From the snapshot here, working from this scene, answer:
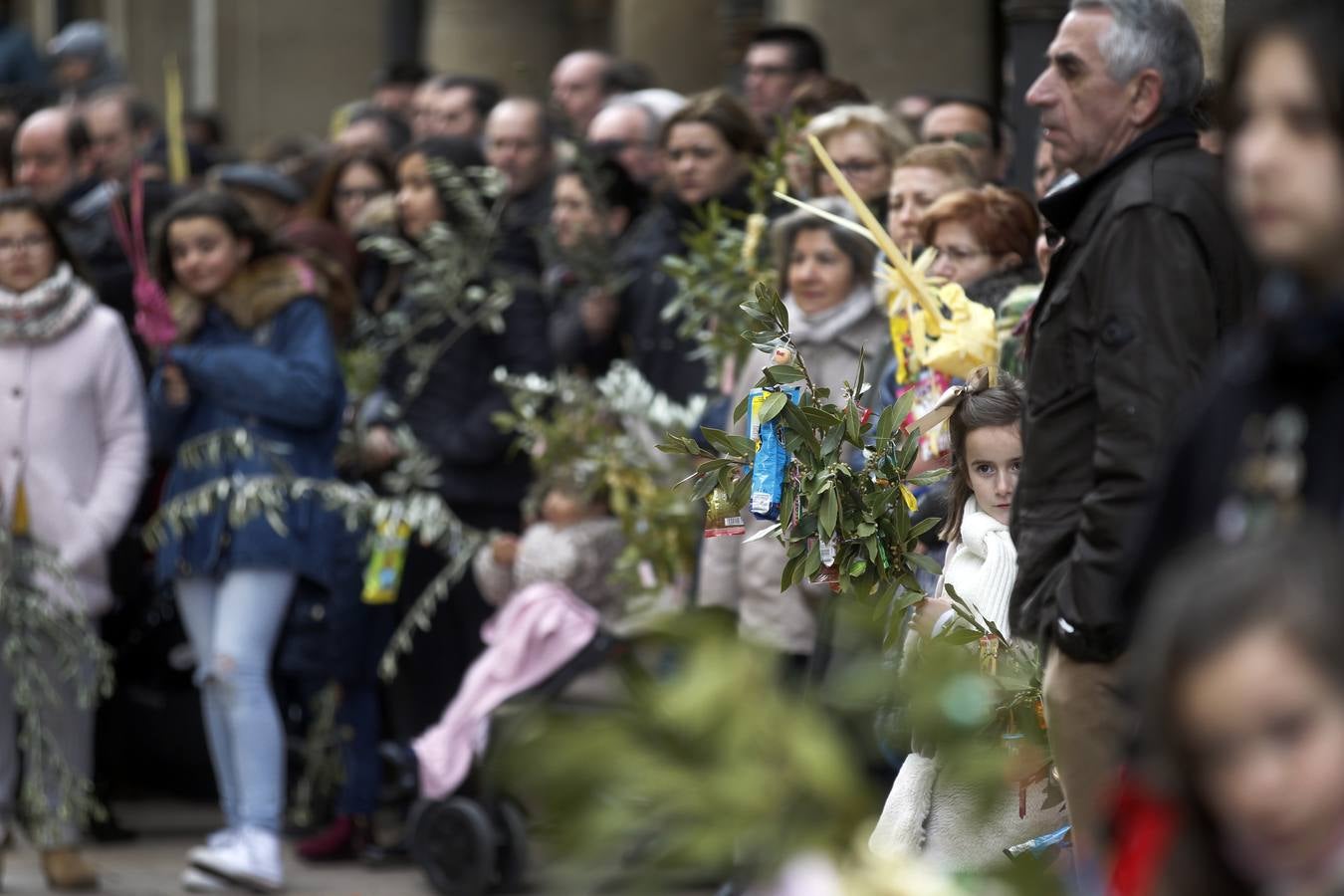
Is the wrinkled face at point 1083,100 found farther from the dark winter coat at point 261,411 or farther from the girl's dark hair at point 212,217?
the girl's dark hair at point 212,217

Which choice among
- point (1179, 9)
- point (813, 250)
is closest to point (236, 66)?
point (813, 250)

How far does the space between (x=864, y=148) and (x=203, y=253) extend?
2.10m

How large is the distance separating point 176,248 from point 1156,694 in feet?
19.1

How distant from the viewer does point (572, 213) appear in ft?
25.1

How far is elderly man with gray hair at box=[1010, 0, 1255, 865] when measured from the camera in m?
3.83

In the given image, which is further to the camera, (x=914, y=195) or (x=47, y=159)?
(x=47, y=159)

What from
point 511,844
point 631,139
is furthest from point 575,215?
point 511,844

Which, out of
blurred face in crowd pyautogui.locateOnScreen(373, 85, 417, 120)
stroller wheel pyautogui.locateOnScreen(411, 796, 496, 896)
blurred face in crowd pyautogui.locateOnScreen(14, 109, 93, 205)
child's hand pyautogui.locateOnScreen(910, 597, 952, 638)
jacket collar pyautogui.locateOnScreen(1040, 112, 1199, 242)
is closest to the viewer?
jacket collar pyautogui.locateOnScreen(1040, 112, 1199, 242)

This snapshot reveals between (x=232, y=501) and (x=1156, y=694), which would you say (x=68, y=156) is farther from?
(x=1156, y=694)

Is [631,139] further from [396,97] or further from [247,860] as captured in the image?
[396,97]

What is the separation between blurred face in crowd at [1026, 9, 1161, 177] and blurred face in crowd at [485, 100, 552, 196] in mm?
4040

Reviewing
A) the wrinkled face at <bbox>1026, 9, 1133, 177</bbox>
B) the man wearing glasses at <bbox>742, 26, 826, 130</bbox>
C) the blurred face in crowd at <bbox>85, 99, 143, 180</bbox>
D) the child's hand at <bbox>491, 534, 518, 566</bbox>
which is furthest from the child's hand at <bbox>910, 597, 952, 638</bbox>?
the blurred face in crowd at <bbox>85, 99, 143, 180</bbox>

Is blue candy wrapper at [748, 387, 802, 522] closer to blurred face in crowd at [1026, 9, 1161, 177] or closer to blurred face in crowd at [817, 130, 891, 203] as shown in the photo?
blurred face in crowd at [1026, 9, 1161, 177]

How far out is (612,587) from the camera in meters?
7.02
